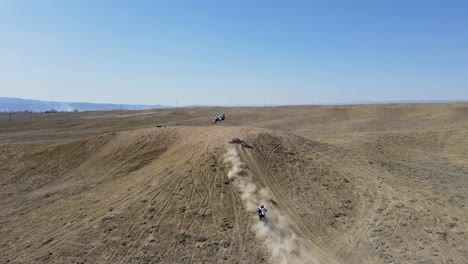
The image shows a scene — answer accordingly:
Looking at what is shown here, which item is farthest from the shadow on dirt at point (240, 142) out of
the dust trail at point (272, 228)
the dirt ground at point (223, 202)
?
the dust trail at point (272, 228)

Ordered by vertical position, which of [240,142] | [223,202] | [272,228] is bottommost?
[272,228]

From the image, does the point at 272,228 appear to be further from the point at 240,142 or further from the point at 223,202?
the point at 240,142

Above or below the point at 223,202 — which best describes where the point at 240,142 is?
above

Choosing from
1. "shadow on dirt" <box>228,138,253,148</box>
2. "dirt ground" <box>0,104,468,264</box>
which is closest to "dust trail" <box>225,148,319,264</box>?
"dirt ground" <box>0,104,468,264</box>

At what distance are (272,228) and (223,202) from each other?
2661mm

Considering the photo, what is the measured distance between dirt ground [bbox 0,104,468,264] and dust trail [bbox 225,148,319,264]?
0.16ft

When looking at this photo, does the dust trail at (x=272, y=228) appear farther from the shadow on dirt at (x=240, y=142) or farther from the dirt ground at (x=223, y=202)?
the shadow on dirt at (x=240, y=142)

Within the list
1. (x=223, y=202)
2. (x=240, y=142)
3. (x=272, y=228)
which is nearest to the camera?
(x=272, y=228)

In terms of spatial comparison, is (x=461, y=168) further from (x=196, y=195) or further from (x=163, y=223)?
(x=163, y=223)

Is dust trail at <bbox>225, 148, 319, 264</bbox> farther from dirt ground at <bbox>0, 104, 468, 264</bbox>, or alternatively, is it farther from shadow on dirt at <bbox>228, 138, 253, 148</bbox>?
shadow on dirt at <bbox>228, 138, 253, 148</bbox>

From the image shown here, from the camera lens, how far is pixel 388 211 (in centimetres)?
1529

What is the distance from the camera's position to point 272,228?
12.9m

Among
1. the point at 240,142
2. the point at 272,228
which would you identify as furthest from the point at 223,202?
the point at 240,142

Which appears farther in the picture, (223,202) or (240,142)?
(240,142)
